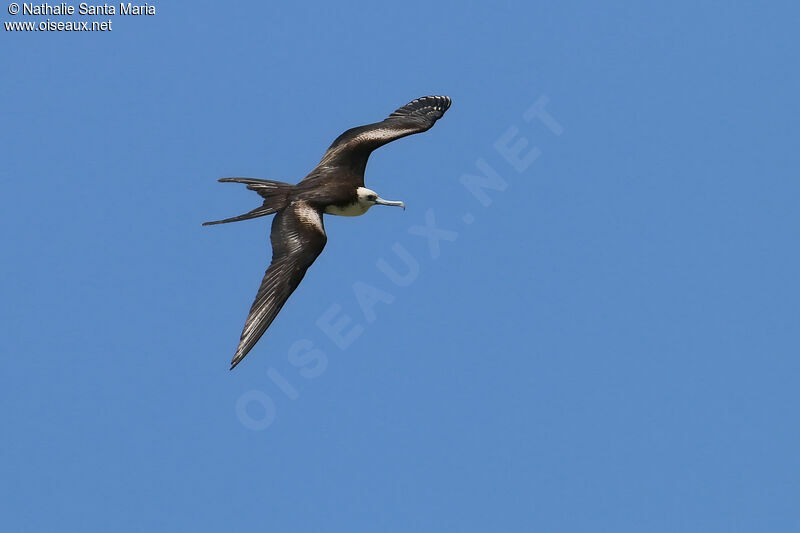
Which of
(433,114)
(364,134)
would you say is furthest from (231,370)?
(433,114)

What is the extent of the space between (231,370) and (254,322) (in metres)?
0.73

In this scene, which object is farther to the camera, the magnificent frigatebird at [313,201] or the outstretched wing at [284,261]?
the magnificent frigatebird at [313,201]

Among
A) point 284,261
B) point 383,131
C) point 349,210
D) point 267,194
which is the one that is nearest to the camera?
point 284,261

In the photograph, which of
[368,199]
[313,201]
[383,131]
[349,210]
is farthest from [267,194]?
[383,131]

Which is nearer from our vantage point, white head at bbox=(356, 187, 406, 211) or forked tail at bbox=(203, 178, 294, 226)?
forked tail at bbox=(203, 178, 294, 226)

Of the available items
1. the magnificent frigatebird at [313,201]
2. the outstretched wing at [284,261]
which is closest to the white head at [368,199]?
the magnificent frigatebird at [313,201]

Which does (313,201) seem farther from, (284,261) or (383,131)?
(383,131)

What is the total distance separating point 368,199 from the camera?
49.4 ft

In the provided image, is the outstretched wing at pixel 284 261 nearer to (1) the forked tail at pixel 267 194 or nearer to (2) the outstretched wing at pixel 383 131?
(1) the forked tail at pixel 267 194

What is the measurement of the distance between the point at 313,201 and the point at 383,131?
240 cm

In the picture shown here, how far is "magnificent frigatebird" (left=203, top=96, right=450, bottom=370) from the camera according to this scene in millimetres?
13211

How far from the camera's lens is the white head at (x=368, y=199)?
1502 cm

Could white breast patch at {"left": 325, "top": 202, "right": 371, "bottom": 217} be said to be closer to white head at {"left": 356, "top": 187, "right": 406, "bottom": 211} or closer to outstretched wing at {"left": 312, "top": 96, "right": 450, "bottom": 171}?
white head at {"left": 356, "top": 187, "right": 406, "bottom": 211}

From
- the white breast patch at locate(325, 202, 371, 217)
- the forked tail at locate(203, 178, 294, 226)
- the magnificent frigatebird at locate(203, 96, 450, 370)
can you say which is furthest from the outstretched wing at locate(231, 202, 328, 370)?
the white breast patch at locate(325, 202, 371, 217)
